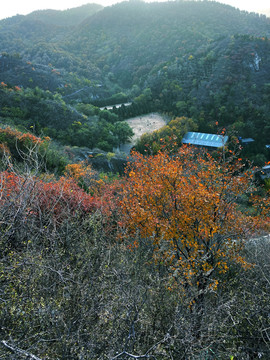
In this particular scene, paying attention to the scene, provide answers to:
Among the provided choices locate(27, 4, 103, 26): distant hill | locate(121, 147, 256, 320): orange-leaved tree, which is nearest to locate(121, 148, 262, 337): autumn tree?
locate(121, 147, 256, 320): orange-leaved tree

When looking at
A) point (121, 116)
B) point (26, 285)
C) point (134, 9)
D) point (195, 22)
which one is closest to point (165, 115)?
point (121, 116)

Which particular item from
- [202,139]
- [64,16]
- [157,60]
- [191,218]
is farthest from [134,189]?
[64,16]

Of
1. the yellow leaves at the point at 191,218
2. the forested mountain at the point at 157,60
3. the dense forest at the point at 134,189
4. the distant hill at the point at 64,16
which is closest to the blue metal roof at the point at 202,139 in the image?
the dense forest at the point at 134,189

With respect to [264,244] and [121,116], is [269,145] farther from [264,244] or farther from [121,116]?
[264,244]

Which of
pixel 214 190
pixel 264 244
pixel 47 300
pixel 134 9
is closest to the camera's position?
pixel 47 300

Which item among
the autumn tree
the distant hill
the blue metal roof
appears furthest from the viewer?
the distant hill

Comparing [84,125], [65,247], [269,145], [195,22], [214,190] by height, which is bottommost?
[269,145]

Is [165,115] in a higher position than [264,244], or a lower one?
lower

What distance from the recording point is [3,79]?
5009 cm

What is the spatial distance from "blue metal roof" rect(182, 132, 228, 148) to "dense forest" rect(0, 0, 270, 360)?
1.46m

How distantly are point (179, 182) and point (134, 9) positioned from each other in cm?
12663

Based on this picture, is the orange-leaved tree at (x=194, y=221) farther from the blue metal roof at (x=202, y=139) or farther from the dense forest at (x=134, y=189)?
the blue metal roof at (x=202, y=139)

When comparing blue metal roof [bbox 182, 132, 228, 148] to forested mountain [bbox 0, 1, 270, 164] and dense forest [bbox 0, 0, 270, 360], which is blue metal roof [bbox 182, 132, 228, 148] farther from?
forested mountain [bbox 0, 1, 270, 164]

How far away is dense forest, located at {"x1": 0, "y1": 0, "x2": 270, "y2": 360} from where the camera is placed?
4.86 metres
